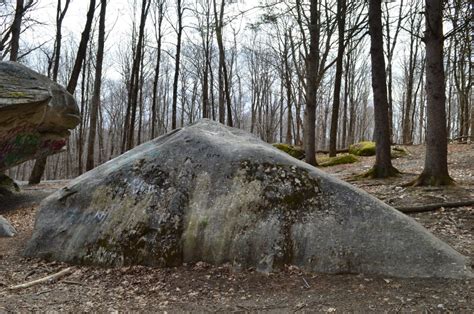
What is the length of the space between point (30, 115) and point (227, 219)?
18.1ft

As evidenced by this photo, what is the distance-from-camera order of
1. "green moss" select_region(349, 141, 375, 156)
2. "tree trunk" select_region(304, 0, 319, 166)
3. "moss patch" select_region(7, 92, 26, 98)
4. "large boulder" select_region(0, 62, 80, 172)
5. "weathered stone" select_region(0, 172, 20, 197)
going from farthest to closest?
"green moss" select_region(349, 141, 375, 156) → "tree trunk" select_region(304, 0, 319, 166) → "weathered stone" select_region(0, 172, 20, 197) → "large boulder" select_region(0, 62, 80, 172) → "moss patch" select_region(7, 92, 26, 98)

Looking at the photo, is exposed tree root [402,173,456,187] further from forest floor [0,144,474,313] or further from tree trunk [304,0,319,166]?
tree trunk [304,0,319,166]

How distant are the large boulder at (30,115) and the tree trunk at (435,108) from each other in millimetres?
7142

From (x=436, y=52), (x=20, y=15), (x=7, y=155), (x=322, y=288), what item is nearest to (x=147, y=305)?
(x=322, y=288)

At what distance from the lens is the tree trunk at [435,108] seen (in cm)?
627

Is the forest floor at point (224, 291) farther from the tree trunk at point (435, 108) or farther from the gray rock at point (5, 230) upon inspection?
the tree trunk at point (435, 108)

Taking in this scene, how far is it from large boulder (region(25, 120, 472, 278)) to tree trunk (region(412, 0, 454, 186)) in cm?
296

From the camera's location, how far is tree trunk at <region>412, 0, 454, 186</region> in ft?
20.6

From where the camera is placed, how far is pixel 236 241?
12.7 ft

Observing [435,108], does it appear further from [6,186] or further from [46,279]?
[6,186]

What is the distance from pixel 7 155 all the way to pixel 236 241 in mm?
6996

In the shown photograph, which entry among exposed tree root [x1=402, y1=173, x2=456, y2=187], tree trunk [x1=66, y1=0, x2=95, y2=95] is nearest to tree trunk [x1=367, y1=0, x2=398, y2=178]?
exposed tree root [x1=402, y1=173, x2=456, y2=187]

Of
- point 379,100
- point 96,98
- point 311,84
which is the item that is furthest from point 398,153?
point 96,98

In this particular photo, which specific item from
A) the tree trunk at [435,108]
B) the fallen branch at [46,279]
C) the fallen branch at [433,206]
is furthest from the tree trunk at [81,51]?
the fallen branch at [433,206]
